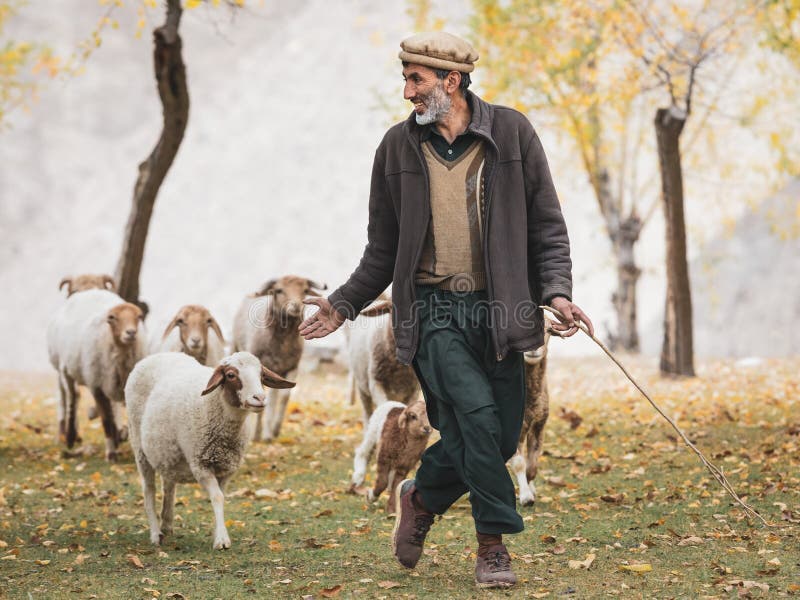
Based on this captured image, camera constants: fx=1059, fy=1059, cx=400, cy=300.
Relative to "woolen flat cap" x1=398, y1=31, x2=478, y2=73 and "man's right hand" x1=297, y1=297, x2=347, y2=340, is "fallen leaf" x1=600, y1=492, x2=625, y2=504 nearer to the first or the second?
"man's right hand" x1=297, y1=297, x2=347, y2=340

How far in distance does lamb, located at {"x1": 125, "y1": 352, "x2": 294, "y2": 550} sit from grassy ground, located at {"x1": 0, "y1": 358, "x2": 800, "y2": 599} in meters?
0.35

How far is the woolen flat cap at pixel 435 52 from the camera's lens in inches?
201

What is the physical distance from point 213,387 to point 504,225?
2.29m

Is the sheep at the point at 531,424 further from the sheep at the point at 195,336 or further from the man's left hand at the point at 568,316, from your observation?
the sheep at the point at 195,336

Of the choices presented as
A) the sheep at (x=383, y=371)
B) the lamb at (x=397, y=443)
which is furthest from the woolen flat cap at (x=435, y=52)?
the sheep at (x=383, y=371)

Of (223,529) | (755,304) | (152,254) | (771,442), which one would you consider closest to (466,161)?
(223,529)

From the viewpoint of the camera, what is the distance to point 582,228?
3578 centimetres

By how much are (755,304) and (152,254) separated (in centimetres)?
2155

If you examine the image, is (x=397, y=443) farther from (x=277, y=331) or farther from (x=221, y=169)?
(x=221, y=169)

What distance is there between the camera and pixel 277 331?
36.5 feet

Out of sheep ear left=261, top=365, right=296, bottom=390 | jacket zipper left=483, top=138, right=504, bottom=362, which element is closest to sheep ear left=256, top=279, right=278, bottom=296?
sheep ear left=261, top=365, right=296, bottom=390

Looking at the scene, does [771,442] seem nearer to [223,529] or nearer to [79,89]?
[223,529]

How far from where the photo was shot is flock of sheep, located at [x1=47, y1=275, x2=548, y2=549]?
667cm

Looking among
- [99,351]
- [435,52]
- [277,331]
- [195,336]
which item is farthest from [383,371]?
[435,52]
